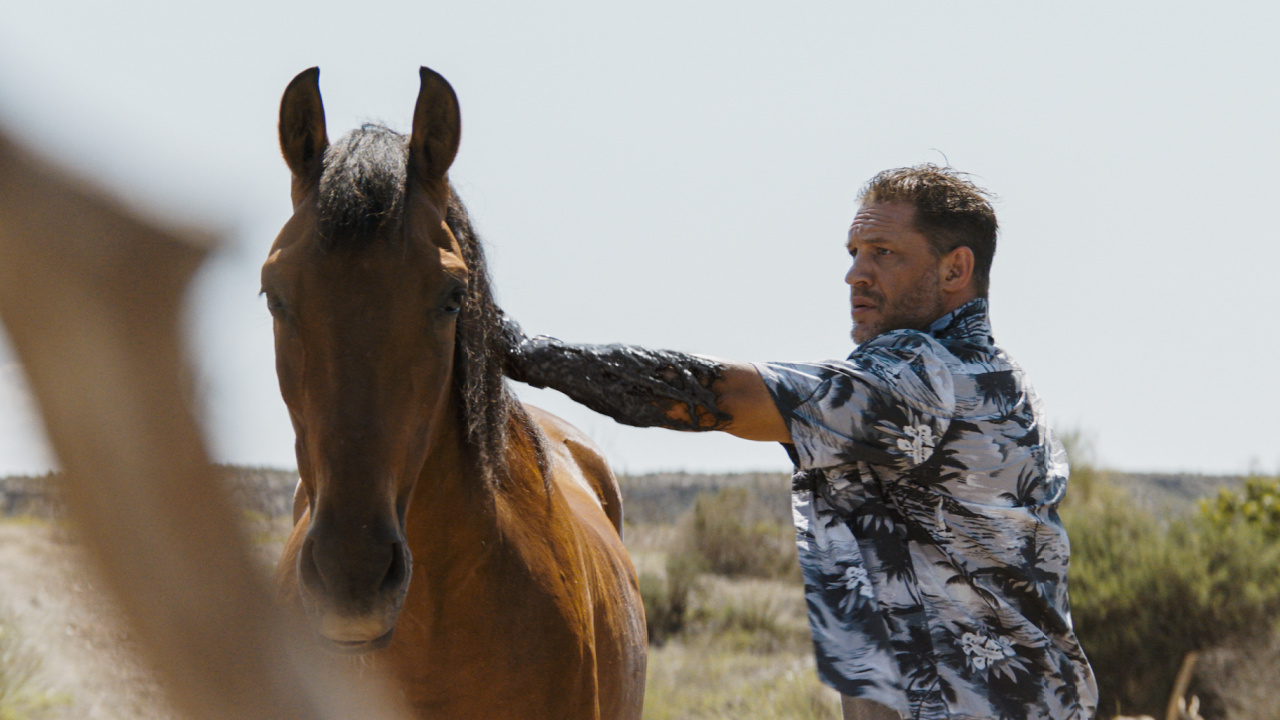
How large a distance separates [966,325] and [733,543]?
13.9 metres

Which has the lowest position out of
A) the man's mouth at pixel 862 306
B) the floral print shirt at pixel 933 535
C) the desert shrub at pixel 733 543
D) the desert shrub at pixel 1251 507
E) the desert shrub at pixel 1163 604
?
the desert shrub at pixel 733 543

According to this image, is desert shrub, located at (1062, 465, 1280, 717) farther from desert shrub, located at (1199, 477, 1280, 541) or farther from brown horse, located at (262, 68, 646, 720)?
brown horse, located at (262, 68, 646, 720)

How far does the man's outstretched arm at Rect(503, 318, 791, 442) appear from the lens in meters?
1.91

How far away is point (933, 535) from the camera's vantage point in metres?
2.14

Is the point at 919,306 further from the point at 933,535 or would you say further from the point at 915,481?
the point at 933,535

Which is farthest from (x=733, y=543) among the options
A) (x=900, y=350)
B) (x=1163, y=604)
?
(x=900, y=350)

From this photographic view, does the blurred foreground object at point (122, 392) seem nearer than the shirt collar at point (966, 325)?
Yes

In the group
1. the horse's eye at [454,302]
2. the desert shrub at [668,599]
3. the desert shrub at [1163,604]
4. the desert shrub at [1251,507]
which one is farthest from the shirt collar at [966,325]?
the desert shrub at [668,599]

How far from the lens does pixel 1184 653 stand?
27.0 feet

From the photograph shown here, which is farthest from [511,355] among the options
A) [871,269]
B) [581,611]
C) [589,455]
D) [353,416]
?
[589,455]

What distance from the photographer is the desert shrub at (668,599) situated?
469 inches

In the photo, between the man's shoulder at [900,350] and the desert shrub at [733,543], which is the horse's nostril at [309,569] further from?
the desert shrub at [733,543]

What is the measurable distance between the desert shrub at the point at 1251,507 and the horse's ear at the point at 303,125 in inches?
394

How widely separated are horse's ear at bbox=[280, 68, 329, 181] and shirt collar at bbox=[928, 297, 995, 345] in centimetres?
146
